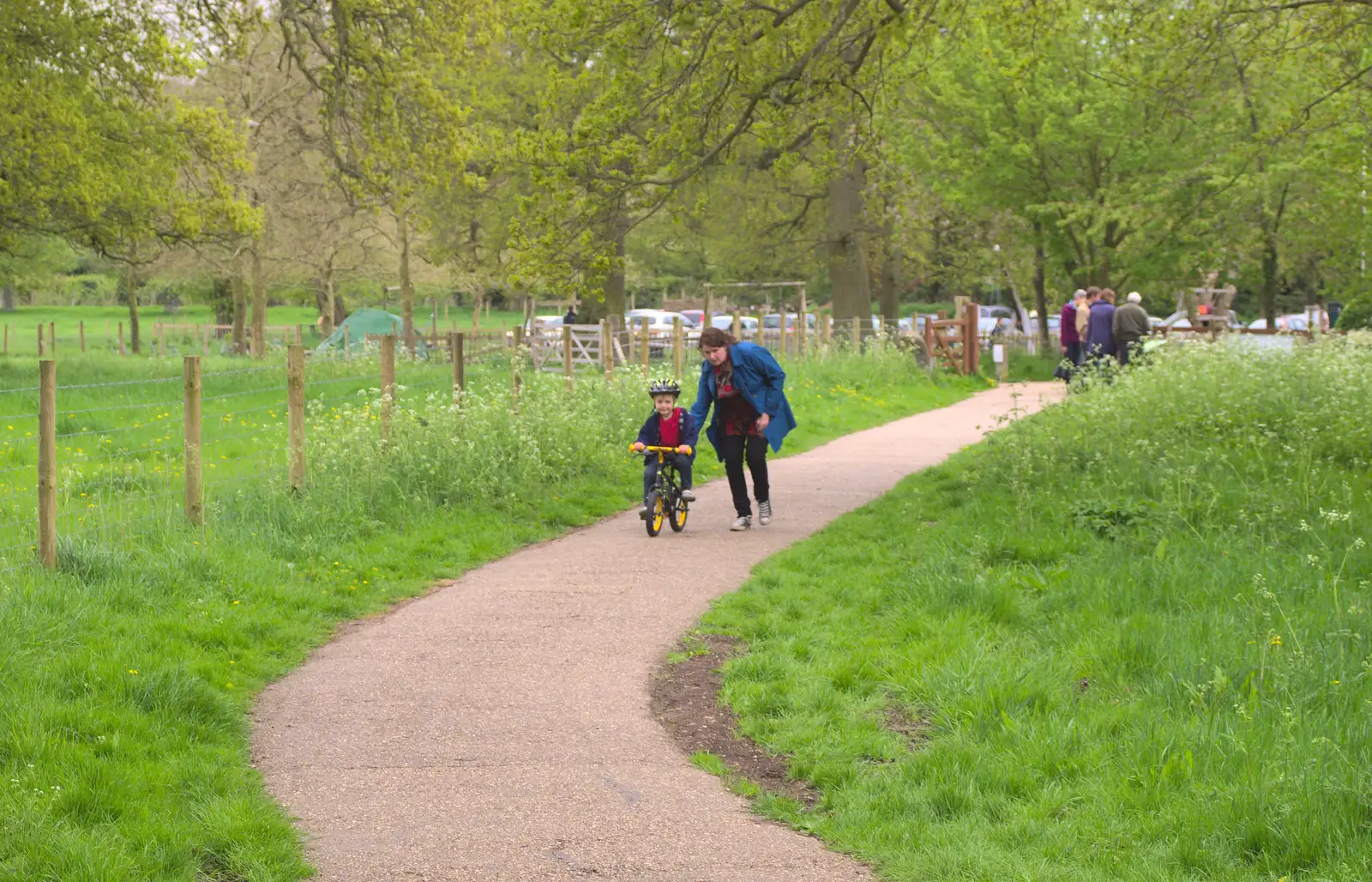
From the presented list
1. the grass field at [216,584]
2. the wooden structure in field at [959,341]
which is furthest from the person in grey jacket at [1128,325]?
the wooden structure in field at [959,341]

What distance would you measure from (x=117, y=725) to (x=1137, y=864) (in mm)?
3921

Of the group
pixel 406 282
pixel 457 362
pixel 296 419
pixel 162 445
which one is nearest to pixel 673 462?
pixel 296 419

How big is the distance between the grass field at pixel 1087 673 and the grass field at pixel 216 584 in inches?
85.9

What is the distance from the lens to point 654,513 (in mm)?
11484

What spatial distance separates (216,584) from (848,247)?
994 inches

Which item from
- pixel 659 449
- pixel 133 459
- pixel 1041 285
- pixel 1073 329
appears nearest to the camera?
pixel 659 449

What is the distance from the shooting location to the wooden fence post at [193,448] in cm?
974

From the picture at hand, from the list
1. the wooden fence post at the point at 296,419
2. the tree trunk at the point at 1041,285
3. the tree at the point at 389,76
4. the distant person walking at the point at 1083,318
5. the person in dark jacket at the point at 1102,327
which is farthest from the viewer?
the tree trunk at the point at 1041,285

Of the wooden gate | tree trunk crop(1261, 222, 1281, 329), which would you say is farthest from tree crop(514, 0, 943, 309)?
tree trunk crop(1261, 222, 1281, 329)

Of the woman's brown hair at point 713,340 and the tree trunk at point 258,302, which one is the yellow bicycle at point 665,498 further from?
the tree trunk at point 258,302

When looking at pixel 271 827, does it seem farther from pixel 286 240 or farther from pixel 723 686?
pixel 286 240

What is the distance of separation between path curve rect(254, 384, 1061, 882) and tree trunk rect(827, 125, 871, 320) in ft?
74.0

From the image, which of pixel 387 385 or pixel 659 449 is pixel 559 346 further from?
pixel 659 449

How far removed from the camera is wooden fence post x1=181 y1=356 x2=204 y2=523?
32.0 ft
